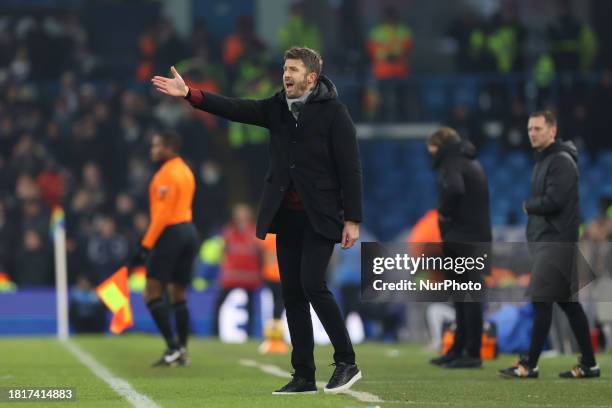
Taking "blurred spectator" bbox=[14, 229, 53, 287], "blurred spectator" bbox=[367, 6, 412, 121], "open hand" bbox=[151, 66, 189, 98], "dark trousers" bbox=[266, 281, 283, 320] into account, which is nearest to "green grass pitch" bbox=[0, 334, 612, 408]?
"dark trousers" bbox=[266, 281, 283, 320]

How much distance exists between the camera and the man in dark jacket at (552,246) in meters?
11.7

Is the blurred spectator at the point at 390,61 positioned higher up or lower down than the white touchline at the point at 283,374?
higher up

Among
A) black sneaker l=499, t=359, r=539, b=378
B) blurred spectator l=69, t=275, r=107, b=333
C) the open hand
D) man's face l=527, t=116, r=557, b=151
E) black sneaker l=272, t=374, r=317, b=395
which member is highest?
the open hand

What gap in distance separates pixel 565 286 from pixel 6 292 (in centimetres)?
1190

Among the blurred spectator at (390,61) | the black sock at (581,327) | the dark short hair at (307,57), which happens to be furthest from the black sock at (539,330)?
the blurred spectator at (390,61)

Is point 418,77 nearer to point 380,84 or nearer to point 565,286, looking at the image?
point 380,84

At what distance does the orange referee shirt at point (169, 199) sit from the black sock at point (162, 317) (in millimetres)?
541

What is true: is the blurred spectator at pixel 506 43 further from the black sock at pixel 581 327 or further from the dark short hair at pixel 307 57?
the dark short hair at pixel 307 57

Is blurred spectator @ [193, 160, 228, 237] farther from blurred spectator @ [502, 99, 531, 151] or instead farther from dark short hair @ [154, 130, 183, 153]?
dark short hair @ [154, 130, 183, 153]

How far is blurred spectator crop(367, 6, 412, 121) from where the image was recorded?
27.8 metres

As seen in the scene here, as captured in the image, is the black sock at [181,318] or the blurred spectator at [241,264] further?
the blurred spectator at [241,264]

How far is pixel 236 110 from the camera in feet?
31.9

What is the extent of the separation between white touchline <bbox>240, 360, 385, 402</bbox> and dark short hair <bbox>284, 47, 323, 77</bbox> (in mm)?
1983

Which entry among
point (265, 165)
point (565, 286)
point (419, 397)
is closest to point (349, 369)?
point (419, 397)
